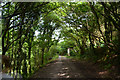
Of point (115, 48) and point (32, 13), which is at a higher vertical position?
point (32, 13)

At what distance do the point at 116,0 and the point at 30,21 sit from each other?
5551mm

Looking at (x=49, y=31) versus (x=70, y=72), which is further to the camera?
(x=49, y=31)

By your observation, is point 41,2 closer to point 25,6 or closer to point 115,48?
point 25,6

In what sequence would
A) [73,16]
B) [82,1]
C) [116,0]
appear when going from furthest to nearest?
[73,16] < [82,1] < [116,0]

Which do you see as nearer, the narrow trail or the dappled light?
the dappled light

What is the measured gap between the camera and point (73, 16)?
36.2 ft

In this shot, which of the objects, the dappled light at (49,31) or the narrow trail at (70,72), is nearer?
the dappled light at (49,31)

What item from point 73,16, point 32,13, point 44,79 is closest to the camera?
point 32,13

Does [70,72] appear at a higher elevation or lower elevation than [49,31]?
lower

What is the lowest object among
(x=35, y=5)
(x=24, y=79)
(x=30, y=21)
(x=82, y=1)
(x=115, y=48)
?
(x=24, y=79)

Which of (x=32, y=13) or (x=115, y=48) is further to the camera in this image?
(x=115, y=48)

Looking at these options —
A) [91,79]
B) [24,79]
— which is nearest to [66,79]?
[91,79]

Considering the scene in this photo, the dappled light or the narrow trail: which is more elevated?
the dappled light

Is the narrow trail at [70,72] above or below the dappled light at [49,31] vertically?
below
